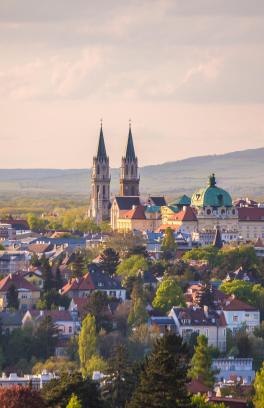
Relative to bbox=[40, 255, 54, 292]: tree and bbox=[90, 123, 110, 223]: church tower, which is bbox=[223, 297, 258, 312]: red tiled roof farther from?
bbox=[90, 123, 110, 223]: church tower

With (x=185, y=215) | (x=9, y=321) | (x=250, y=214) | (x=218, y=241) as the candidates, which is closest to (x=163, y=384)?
(x=9, y=321)

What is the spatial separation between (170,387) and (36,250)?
3053 inches

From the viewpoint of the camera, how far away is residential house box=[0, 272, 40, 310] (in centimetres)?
9996

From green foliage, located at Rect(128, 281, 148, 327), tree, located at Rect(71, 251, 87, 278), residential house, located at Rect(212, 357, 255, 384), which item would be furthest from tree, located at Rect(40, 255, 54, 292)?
residential house, located at Rect(212, 357, 255, 384)

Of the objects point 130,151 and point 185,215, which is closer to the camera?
point 185,215

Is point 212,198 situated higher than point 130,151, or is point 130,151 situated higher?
point 130,151

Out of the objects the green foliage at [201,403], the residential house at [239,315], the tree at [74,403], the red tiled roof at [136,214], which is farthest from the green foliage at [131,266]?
the tree at [74,403]

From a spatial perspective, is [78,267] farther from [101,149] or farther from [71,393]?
[101,149]

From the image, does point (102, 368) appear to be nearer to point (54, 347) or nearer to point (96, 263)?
point (54, 347)

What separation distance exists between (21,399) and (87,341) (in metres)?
29.5

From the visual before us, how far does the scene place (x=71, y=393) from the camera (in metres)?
58.8

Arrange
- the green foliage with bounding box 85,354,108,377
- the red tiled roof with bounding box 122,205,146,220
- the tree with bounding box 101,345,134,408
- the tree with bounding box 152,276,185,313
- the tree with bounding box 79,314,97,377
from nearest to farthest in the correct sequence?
the tree with bounding box 101,345,134,408 → the green foliage with bounding box 85,354,108,377 → the tree with bounding box 79,314,97,377 → the tree with bounding box 152,276,185,313 → the red tiled roof with bounding box 122,205,146,220

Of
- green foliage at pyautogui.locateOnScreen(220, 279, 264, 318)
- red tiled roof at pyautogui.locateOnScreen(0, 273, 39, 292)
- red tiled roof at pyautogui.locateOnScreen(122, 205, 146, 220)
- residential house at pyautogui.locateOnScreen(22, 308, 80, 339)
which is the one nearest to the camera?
residential house at pyautogui.locateOnScreen(22, 308, 80, 339)

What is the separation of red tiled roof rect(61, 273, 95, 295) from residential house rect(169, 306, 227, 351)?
8.94m
